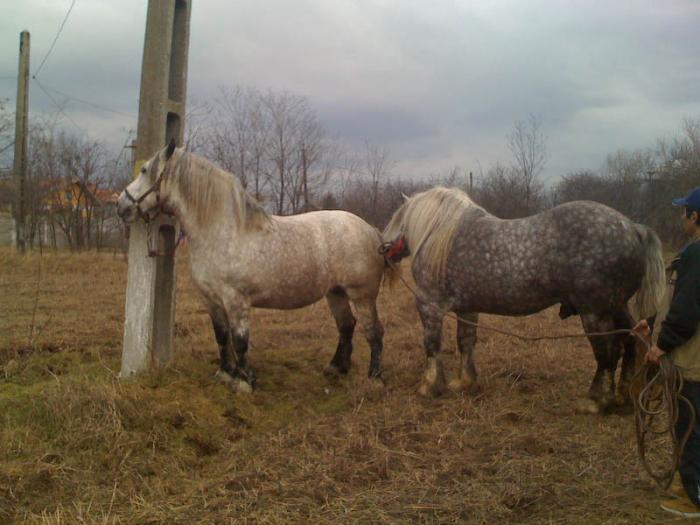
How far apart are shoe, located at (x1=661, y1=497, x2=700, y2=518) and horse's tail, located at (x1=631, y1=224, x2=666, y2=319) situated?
1874mm

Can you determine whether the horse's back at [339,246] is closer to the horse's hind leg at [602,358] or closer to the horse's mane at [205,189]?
the horse's mane at [205,189]

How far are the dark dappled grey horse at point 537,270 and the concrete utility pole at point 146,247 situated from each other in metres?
2.53

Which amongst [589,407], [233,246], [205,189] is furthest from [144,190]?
[589,407]

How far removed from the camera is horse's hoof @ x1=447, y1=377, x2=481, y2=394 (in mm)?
5516

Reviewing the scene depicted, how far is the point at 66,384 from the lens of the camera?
4594 millimetres

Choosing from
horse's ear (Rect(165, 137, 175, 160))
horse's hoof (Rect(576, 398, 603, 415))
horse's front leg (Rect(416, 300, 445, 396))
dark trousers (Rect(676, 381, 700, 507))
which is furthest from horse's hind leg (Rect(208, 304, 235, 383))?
dark trousers (Rect(676, 381, 700, 507))

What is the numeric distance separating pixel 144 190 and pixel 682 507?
15.6ft

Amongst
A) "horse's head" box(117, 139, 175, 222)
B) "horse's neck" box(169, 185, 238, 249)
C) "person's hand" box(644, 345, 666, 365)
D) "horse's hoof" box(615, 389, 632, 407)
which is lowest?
"horse's hoof" box(615, 389, 632, 407)

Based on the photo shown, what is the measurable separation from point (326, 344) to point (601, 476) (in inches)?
181

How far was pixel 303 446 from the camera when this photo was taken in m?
4.02

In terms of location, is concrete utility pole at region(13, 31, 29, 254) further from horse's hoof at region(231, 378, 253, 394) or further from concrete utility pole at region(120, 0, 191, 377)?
horse's hoof at region(231, 378, 253, 394)

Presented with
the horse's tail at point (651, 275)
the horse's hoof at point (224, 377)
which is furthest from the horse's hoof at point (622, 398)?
the horse's hoof at point (224, 377)

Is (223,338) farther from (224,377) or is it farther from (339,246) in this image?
(339,246)

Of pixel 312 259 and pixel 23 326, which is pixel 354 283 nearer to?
pixel 312 259
